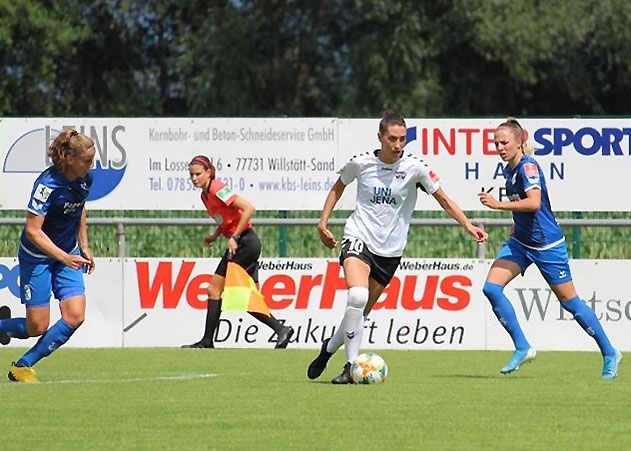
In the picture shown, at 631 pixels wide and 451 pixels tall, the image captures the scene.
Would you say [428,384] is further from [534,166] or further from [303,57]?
[303,57]

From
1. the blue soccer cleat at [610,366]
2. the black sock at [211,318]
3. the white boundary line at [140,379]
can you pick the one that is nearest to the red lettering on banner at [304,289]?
the black sock at [211,318]

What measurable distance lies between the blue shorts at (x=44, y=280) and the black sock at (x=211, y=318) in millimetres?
5514

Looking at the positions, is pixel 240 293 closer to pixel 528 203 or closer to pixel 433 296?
pixel 433 296

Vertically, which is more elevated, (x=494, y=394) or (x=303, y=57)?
(x=303, y=57)

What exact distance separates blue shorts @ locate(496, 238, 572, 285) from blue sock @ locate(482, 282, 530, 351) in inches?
9.7

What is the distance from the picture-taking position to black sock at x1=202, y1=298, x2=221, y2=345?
58.7ft

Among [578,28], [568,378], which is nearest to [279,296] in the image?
[568,378]

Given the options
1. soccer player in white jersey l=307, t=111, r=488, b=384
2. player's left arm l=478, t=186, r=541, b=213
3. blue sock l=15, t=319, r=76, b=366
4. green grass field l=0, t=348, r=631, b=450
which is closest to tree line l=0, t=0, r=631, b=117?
green grass field l=0, t=348, r=631, b=450

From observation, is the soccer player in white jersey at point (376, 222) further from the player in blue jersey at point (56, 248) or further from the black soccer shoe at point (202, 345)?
the black soccer shoe at point (202, 345)

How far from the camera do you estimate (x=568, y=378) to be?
43.7 feet

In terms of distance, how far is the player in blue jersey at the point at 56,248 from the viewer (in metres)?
11.9

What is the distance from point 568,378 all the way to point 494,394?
1984 mm

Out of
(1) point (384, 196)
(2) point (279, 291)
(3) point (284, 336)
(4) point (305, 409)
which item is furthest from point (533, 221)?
(2) point (279, 291)

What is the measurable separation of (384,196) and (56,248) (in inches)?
92.2
